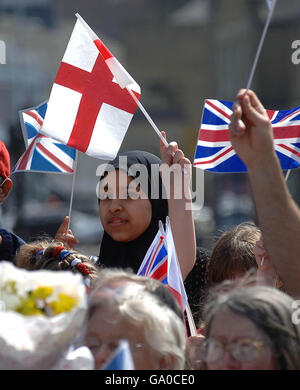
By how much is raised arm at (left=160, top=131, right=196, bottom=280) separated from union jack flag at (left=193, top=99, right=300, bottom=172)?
73cm

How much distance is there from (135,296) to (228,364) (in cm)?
36

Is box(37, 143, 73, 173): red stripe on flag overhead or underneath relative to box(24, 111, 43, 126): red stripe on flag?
underneath

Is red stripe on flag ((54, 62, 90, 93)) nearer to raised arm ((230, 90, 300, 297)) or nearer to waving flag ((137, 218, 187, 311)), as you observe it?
waving flag ((137, 218, 187, 311))

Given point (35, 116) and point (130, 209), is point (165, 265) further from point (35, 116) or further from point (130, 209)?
point (35, 116)

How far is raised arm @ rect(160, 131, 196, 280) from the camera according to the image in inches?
129

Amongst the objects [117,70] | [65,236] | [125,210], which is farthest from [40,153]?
→ [125,210]

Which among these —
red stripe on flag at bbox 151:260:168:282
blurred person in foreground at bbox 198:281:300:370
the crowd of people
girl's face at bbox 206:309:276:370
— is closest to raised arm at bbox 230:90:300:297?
the crowd of people

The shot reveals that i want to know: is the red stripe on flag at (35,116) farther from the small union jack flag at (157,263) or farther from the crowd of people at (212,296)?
the small union jack flag at (157,263)

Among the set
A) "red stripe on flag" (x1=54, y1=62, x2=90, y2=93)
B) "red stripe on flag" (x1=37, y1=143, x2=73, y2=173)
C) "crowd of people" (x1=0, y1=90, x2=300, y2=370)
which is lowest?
"crowd of people" (x1=0, y1=90, x2=300, y2=370)

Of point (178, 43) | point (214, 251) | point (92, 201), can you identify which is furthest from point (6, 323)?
point (178, 43)

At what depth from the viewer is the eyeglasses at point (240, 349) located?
204cm

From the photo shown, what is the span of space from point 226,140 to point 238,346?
214 centimetres

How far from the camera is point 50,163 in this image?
445 cm

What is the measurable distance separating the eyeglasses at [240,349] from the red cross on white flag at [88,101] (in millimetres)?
1712
